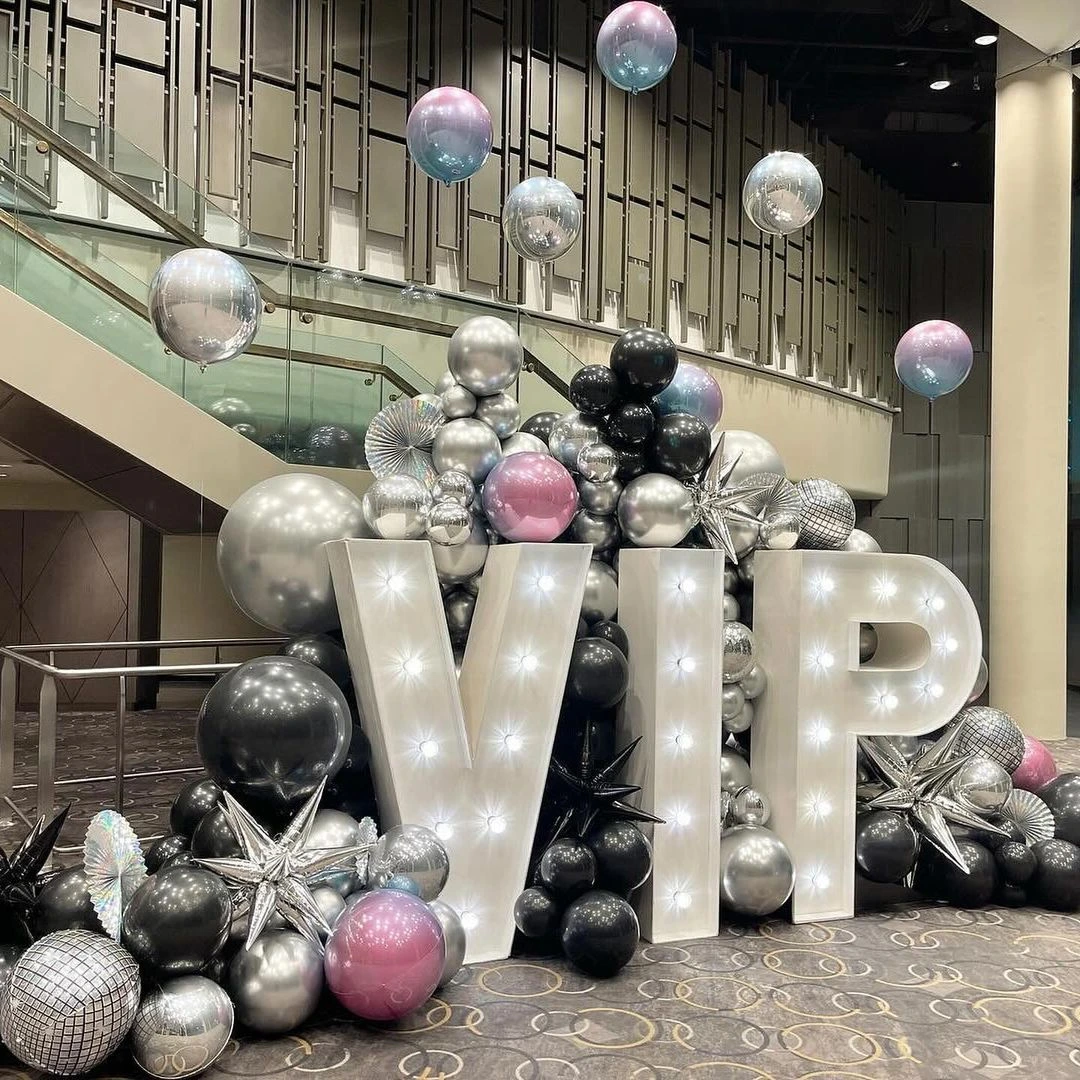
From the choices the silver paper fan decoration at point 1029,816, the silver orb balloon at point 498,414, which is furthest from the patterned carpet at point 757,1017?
the silver orb balloon at point 498,414

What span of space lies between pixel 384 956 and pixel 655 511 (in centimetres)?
169

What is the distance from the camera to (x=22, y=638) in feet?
30.4

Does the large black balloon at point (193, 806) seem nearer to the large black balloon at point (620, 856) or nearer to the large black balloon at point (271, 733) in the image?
the large black balloon at point (271, 733)

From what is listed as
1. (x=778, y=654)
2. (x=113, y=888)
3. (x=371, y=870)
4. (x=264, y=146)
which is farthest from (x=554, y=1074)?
(x=264, y=146)

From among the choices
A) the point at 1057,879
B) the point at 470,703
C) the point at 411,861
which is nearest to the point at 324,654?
the point at 470,703

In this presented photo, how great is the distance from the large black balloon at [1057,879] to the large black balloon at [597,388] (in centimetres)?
226

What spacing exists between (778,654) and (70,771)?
4.05m

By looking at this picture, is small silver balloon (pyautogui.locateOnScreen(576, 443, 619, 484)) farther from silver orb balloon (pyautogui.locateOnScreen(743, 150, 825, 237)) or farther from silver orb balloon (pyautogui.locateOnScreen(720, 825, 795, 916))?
silver orb balloon (pyautogui.locateOnScreen(743, 150, 825, 237))

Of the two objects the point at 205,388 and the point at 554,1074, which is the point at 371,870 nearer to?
the point at 554,1074

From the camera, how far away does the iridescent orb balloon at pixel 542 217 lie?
15.1 ft

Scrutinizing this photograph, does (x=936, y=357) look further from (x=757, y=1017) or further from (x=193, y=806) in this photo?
(x=193, y=806)

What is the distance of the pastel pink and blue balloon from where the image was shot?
4.11 m

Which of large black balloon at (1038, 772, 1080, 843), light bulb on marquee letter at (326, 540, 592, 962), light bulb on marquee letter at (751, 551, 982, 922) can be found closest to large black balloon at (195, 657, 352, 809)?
light bulb on marquee letter at (326, 540, 592, 962)

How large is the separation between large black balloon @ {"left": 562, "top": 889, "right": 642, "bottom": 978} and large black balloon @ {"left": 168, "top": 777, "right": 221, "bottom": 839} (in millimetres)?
1170
